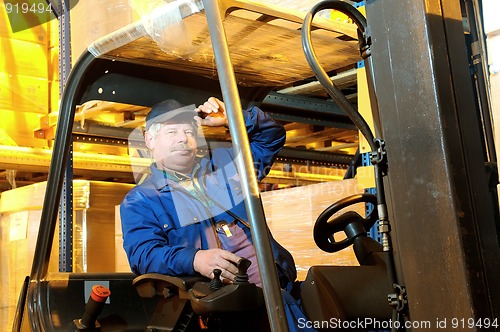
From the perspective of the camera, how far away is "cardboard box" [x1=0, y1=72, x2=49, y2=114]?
4.97 m

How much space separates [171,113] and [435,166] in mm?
1511

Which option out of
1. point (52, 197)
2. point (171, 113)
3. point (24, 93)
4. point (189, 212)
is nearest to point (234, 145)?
point (189, 212)

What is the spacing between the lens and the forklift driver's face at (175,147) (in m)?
2.82

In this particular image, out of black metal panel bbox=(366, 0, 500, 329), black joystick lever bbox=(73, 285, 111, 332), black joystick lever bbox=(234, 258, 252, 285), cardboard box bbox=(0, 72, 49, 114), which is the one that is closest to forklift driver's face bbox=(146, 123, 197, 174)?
black joystick lever bbox=(73, 285, 111, 332)

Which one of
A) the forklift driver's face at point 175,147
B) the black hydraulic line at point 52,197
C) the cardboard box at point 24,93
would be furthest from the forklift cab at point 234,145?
the cardboard box at point 24,93

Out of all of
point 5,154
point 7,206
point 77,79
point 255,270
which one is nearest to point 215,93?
point 77,79

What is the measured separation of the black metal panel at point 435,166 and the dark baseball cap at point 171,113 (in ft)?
3.92

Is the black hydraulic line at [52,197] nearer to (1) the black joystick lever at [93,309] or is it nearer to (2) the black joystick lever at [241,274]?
(1) the black joystick lever at [93,309]

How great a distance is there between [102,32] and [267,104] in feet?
7.22

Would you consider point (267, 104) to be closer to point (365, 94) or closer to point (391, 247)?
point (365, 94)

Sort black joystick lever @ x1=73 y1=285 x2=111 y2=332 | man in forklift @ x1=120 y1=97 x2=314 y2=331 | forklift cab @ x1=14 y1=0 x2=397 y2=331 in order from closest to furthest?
forklift cab @ x1=14 y1=0 x2=397 y2=331, man in forklift @ x1=120 y1=97 x2=314 y2=331, black joystick lever @ x1=73 y1=285 x2=111 y2=332

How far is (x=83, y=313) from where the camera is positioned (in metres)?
2.95

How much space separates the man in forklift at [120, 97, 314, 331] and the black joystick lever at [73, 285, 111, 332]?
147 millimetres

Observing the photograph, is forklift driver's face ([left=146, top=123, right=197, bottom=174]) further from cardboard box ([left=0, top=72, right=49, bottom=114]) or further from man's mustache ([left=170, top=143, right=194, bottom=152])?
cardboard box ([left=0, top=72, right=49, bottom=114])
